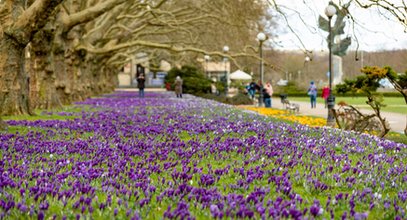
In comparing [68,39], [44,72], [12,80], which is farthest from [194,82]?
[12,80]

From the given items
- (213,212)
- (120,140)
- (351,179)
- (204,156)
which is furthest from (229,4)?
(213,212)

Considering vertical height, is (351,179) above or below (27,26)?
below

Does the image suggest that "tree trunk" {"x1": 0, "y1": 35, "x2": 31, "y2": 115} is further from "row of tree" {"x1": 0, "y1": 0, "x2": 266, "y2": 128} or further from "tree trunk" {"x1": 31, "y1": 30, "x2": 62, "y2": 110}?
"tree trunk" {"x1": 31, "y1": 30, "x2": 62, "y2": 110}

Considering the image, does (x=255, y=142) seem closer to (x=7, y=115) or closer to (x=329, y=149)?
(x=329, y=149)

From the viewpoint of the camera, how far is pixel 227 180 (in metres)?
6.60

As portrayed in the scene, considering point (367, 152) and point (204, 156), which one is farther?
point (367, 152)

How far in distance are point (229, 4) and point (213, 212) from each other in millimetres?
22892

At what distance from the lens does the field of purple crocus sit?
4930mm

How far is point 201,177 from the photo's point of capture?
253 inches

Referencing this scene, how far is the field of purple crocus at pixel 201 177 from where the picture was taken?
493 cm

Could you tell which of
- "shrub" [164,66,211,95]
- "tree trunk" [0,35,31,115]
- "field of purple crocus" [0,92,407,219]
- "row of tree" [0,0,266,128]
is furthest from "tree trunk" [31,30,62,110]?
"shrub" [164,66,211,95]

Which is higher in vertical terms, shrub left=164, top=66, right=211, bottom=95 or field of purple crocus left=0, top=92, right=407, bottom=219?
shrub left=164, top=66, right=211, bottom=95

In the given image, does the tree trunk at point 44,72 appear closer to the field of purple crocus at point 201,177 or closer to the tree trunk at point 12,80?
the tree trunk at point 12,80

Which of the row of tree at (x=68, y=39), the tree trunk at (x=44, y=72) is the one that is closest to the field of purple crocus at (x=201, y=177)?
the row of tree at (x=68, y=39)
